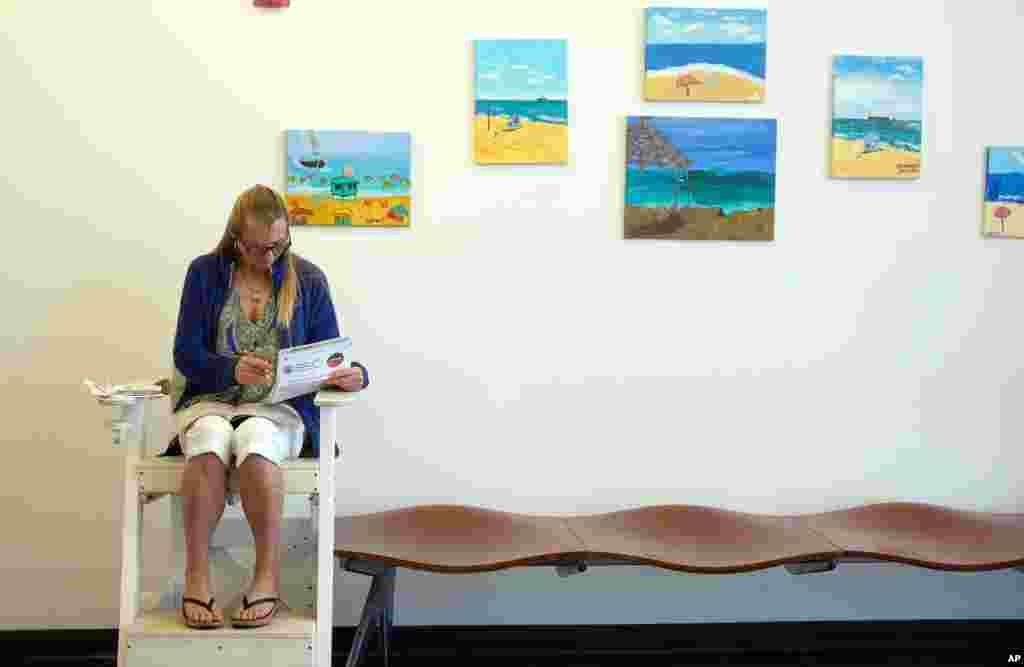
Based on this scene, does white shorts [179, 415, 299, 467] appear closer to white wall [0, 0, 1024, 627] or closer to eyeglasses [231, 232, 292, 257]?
eyeglasses [231, 232, 292, 257]

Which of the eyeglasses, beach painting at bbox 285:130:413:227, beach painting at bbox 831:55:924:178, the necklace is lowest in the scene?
the necklace

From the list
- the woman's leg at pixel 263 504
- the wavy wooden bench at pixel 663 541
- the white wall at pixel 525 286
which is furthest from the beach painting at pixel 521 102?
the woman's leg at pixel 263 504

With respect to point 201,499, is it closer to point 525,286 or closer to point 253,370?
point 253,370

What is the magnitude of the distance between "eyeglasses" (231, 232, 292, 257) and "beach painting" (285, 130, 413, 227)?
1.65 ft

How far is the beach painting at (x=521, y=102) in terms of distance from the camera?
3.61 m

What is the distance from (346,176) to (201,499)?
1.29m

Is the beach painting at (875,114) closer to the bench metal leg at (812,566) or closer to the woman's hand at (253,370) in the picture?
the bench metal leg at (812,566)

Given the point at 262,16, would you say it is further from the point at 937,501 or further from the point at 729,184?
the point at 937,501

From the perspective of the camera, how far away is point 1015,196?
3.74m

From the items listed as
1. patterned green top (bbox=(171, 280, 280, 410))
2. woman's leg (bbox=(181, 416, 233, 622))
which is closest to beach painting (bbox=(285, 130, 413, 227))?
patterned green top (bbox=(171, 280, 280, 410))

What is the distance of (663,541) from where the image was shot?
11.1 feet

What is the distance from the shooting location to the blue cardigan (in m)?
3.04

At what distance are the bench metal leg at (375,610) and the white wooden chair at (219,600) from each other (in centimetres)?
17

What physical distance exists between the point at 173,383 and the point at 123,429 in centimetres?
28
